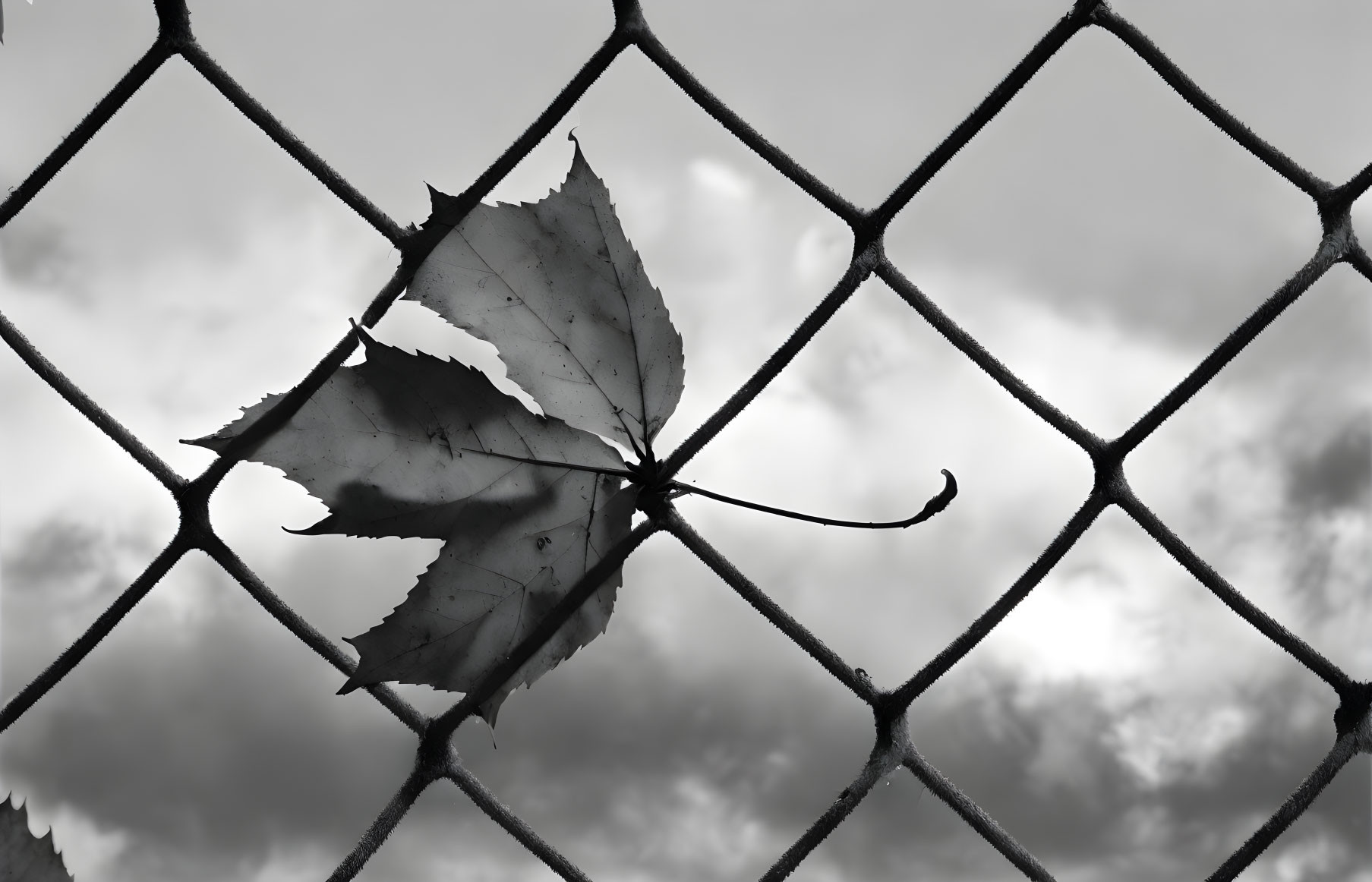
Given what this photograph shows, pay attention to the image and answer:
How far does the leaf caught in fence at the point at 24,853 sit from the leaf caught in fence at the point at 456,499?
296 millimetres

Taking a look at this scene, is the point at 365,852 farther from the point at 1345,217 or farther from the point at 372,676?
the point at 1345,217

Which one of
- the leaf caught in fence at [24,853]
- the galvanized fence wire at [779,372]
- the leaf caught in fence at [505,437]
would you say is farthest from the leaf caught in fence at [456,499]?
the leaf caught in fence at [24,853]

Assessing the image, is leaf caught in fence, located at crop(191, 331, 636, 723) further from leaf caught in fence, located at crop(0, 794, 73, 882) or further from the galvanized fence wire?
leaf caught in fence, located at crop(0, 794, 73, 882)

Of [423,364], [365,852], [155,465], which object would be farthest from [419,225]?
[365,852]

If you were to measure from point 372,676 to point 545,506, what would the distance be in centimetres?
13

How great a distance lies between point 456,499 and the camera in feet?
1.87

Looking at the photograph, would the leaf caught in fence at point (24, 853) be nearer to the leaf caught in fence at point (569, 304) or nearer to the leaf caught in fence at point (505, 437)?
the leaf caught in fence at point (505, 437)

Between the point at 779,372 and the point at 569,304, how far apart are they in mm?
150

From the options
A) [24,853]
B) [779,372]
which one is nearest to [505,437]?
[779,372]

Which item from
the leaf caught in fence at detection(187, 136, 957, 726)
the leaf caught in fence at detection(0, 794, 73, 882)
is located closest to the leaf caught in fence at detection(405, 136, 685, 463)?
the leaf caught in fence at detection(187, 136, 957, 726)

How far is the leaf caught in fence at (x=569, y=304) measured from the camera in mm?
578

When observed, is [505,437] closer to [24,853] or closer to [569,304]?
[569,304]

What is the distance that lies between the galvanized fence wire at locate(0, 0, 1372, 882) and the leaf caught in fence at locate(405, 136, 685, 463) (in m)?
0.10

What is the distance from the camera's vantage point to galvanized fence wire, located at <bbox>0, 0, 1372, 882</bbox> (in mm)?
701
